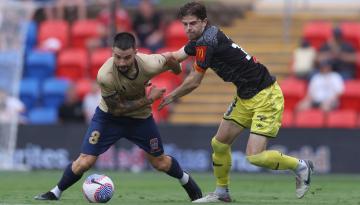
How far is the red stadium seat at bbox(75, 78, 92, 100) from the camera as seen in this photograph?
26.6m

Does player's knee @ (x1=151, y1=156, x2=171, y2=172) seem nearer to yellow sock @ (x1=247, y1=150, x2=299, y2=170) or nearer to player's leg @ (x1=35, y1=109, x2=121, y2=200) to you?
player's leg @ (x1=35, y1=109, x2=121, y2=200)

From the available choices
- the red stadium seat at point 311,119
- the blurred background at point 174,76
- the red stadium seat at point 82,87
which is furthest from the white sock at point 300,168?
the red stadium seat at point 82,87

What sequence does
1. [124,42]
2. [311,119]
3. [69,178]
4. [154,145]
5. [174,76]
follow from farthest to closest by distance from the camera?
[174,76] → [311,119] → [154,145] → [69,178] → [124,42]

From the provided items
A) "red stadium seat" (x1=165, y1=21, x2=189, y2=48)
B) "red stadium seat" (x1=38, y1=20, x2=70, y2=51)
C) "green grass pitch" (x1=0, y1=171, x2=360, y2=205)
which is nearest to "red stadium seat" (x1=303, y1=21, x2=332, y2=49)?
"red stadium seat" (x1=165, y1=21, x2=189, y2=48)

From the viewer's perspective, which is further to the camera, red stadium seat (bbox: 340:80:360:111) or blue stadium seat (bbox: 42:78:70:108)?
blue stadium seat (bbox: 42:78:70:108)

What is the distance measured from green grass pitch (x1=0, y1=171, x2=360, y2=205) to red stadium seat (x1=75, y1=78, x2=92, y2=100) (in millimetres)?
3560

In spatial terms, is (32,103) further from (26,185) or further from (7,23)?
(26,185)

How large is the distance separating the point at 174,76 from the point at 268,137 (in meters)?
13.6

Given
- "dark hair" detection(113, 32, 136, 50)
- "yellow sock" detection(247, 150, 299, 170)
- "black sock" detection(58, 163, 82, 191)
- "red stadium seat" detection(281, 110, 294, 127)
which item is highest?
"dark hair" detection(113, 32, 136, 50)

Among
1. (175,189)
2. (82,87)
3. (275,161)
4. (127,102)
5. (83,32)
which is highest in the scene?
(83,32)

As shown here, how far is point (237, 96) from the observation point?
1355cm

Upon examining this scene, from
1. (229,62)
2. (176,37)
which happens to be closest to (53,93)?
(176,37)

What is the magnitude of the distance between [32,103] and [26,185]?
31.3ft

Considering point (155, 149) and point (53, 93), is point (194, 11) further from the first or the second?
point (53, 93)
